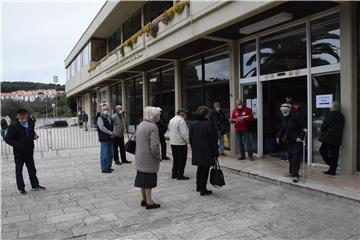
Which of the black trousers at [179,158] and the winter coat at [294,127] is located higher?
the winter coat at [294,127]

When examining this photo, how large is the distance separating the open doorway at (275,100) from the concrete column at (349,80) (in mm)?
2479

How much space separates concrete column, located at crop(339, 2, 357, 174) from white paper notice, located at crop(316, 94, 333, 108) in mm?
441

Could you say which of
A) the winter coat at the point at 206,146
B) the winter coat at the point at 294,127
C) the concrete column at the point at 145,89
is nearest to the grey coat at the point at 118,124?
the winter coat at the point at 206,146

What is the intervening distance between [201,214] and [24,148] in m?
3.78

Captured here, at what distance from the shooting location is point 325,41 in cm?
770

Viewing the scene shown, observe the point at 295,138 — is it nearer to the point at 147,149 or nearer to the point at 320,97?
the point at 320,97

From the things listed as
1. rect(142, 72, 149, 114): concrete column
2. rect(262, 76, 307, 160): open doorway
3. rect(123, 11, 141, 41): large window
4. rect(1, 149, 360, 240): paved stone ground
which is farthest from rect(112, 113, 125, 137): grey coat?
rect(123, 11, 141, 41): large window

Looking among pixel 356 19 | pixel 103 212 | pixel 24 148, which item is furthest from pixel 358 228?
pixel 24 148

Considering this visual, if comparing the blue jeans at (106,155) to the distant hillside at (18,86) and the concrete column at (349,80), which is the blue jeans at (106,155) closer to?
the concrete column at (349,80)

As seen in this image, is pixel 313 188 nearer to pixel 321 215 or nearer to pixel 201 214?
pixel 321 215

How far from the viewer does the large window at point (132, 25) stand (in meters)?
18.1

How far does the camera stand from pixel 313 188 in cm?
612

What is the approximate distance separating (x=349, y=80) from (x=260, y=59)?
292cm

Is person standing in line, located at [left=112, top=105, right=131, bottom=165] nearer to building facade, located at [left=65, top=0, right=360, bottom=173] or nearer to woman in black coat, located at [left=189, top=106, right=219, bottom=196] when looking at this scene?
building facade, located at [left=65, top=0, right=360, bottom=173]
